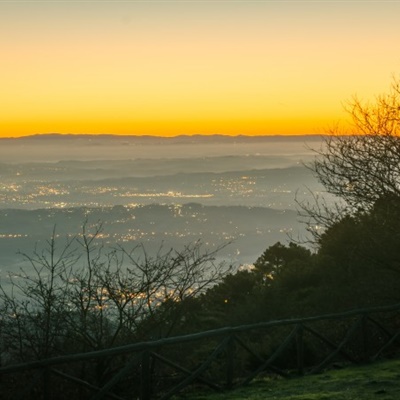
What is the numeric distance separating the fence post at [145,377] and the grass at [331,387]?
0.78 m

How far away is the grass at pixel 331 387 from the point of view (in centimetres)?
1121

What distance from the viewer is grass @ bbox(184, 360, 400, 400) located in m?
11.2

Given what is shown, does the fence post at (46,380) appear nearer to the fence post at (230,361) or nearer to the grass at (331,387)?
the grass at (331,387)

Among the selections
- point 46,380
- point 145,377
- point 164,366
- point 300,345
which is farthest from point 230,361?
point 46,380

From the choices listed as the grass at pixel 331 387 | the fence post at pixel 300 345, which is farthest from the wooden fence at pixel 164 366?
the grass at pixel 331 387

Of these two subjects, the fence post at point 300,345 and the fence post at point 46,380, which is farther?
the fence post at point 300,345

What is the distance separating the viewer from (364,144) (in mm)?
22078

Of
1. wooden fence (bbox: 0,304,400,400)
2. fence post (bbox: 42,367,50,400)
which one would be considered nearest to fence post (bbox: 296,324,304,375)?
wooden fence (bbox: 0,304,400,400)

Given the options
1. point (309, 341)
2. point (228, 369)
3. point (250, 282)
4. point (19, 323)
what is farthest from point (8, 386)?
point (250, 282)

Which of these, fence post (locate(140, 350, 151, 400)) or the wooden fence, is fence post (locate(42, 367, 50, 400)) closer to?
the wooden fence

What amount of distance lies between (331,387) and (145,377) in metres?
3.15

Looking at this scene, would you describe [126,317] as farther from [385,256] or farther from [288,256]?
[288,256]

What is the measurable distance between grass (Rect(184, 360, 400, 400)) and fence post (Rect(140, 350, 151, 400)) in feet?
2.55

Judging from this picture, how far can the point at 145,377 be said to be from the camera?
11594 millimetres
